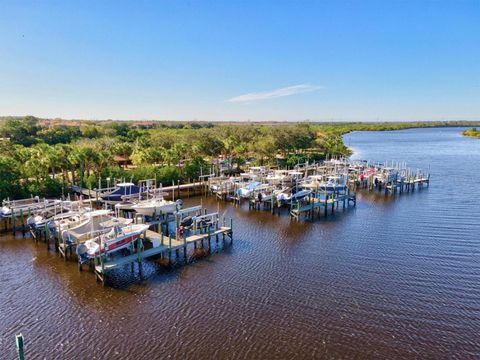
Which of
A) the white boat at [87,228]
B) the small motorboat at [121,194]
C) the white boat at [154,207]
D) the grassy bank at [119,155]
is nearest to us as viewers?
the white boat at [87,228]

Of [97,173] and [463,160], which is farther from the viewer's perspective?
[463,160]

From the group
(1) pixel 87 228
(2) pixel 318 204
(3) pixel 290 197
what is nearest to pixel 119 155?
(3) pixel 290 197

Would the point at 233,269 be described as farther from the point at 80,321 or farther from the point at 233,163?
the point at 233,163

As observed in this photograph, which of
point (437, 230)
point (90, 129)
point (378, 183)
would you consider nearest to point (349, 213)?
point (437, 230)

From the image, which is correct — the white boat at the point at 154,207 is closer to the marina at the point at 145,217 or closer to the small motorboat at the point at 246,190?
the marina at the point at 145,217

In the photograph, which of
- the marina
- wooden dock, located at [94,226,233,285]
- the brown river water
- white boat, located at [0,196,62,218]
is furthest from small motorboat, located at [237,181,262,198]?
white boat, located at [0,196,62,218]

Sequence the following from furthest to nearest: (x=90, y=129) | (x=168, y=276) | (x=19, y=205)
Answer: (x=90, y=129), (x=19, y=205), (x=168, y=276)

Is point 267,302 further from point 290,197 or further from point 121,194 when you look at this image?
point 121,194

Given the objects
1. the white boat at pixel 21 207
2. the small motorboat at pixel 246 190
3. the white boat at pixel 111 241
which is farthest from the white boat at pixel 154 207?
the small motorboat at pixel 246 190
